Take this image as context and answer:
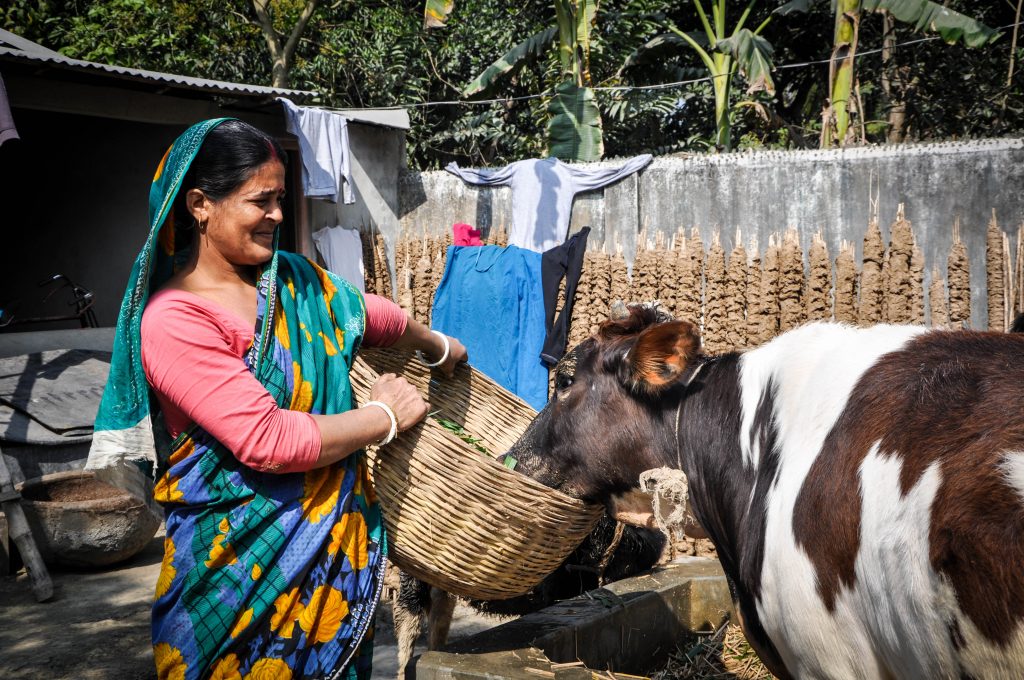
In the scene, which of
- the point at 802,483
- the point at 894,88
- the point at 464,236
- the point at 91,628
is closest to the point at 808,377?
the point at 802,483

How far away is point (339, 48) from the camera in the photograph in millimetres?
13352

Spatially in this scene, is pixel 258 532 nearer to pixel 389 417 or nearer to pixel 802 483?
pixel 389 417

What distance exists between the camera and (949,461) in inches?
64.7

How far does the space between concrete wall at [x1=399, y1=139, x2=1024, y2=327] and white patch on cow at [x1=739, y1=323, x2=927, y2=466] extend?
4083 millimetres

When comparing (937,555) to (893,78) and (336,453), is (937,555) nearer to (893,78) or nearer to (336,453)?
(336,453)

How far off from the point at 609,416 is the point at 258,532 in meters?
1.11

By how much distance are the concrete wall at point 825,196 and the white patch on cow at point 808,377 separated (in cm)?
408

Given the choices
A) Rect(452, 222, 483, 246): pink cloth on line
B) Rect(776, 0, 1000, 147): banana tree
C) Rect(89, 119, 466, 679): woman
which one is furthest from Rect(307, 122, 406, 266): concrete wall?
Rect(89, 119, 466, 679): woman

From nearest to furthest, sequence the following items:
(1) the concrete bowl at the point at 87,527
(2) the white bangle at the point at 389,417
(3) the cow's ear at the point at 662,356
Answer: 1. (2) the white bangle at the point at 389,417
2. (3) the cow's ear at the point at 662,356
3. (1) the concrete bowl at the point at 87,527

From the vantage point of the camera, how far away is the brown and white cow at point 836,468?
1.56 meters

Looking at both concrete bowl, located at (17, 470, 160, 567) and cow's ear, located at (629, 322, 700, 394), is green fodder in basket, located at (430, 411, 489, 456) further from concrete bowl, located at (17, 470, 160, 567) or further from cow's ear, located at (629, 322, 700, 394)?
concrete bowl, located at (17, 470, 160, 567)

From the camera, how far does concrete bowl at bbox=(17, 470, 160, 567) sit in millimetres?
5344

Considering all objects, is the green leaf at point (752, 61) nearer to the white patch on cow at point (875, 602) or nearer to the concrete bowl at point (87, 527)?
the concrete bowl at point (87, 527)

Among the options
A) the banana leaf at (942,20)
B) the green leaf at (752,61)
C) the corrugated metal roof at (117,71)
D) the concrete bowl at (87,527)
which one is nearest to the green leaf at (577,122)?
the green leaf at (752,61)
